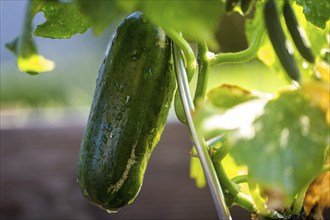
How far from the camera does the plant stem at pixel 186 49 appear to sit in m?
0.54

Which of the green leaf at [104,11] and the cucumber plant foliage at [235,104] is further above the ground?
the green leaf at [104,11]

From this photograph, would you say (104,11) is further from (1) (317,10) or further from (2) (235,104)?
(1) (317,10)

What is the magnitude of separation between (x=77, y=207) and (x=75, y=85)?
180cm

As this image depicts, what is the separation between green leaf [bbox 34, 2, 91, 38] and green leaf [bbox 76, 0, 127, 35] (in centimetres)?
24

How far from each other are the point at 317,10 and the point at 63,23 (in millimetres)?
205

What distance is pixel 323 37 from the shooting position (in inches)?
28.4

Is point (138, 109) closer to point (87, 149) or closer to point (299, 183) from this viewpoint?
point (87, 149)

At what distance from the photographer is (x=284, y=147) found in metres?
0.39

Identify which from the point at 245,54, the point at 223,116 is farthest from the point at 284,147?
the point at 245,54

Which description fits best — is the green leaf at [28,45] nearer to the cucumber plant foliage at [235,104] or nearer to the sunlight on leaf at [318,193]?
the cucumber plant foliage at [235,104]

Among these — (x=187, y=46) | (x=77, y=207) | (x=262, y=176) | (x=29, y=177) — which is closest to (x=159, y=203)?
(x=77, y=207)

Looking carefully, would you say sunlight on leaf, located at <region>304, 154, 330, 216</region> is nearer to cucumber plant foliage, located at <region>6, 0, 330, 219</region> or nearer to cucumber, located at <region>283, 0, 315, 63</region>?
cucumber plant foliage, located at <region>6, 0, 330, 219</region>

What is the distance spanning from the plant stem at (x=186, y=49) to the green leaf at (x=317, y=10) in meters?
0.09

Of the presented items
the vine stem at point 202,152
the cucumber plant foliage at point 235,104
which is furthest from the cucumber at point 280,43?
the vine stem at point 202,152
